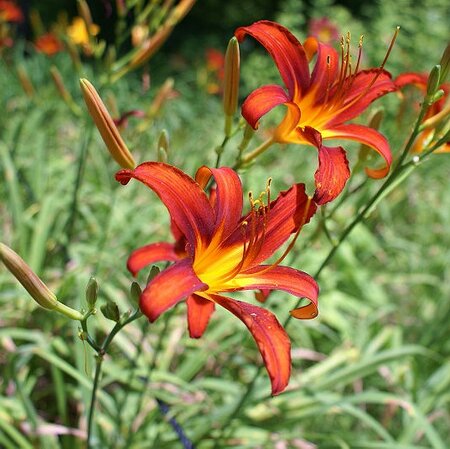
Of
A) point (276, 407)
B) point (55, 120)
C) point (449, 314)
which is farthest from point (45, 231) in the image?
point (55, 120)

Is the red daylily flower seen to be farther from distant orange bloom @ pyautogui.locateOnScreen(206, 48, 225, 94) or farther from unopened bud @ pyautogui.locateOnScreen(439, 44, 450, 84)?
distant orange bloom @ pyautogui.locateOnScreen(206, 48, 225, 94)

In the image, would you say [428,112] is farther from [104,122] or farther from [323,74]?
[104,122]

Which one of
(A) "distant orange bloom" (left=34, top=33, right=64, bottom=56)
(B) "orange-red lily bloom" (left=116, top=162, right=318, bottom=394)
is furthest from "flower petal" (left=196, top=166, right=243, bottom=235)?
(A) "distant orange bloom" (left=34, top=33, right=64, bottom=56)

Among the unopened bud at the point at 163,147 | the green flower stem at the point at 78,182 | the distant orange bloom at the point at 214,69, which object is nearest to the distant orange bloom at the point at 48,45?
the distant orange bloom at the point at 214,69

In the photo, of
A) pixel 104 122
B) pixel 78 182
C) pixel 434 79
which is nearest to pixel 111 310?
pixel 104 122

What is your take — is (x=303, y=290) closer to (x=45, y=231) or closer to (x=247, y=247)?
(x=247, y=247)

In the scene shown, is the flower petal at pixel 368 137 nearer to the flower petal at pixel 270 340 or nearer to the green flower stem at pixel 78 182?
the flower petal at pixel 270 340
